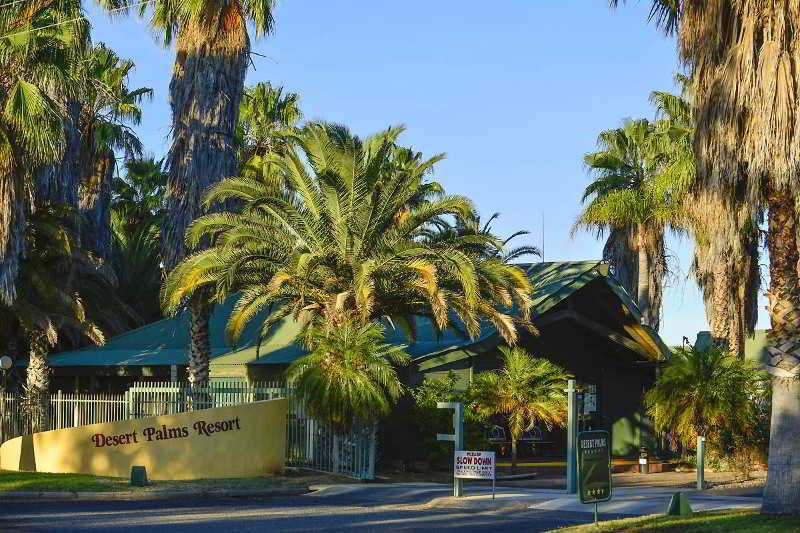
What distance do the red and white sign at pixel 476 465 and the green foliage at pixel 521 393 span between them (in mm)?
5903

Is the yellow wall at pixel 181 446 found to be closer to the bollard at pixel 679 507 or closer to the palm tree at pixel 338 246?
the palm tree at pixel 338 246

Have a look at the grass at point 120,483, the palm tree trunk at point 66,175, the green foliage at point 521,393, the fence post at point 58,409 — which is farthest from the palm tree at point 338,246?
the palm tree trunk at point 66,175

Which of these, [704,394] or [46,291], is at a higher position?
[46,291]

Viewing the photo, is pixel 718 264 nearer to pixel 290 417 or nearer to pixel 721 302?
pixel 721 302

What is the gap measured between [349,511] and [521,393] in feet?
27.8

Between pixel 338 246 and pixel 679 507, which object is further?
pixel 338 246

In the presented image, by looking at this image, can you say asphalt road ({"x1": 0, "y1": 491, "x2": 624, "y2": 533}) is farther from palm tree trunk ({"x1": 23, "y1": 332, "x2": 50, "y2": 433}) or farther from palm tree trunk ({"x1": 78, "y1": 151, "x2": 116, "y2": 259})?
palm tree trunk ({"x1": 78, "y1": 151, "x2": 116, "y2": 259})

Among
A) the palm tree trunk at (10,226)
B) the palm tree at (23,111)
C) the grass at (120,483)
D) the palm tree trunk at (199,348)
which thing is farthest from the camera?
the palm tree trunk at (199,348)

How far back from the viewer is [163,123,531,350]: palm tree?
79.4ft

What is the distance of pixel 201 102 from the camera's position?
28516mm

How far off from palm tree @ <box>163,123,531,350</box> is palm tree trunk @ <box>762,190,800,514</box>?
926cm

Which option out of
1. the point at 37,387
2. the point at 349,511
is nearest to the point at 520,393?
the point at 349,511

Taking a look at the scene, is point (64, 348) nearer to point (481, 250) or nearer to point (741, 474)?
point (481, 250)

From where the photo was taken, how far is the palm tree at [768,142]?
14.6 meters
